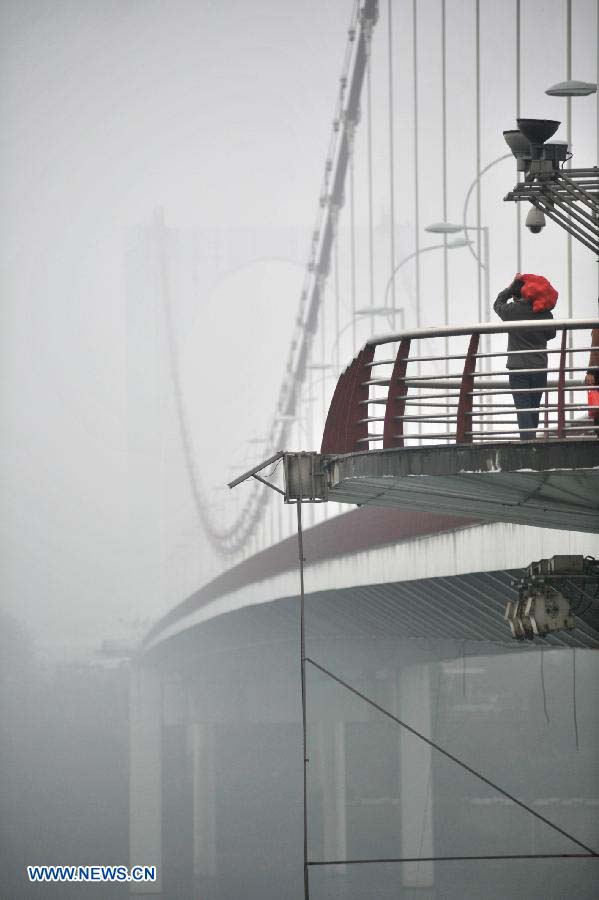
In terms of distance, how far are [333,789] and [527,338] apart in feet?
211

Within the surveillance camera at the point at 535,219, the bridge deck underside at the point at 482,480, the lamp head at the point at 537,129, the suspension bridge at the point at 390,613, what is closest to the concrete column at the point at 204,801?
the suspension bridge at the point at 390,613

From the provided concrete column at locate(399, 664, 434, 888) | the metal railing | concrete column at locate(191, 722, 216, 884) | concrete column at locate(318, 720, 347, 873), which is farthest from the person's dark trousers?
concrete column at locate(191, 722, 216, 884)

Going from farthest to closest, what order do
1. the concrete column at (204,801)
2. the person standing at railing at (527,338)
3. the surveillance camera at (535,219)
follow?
the concrete column at (204,801) < the surveillance camera at (535,219) < the person standing at railing at (527,338)

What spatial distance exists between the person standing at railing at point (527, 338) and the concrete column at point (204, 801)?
62.3 m

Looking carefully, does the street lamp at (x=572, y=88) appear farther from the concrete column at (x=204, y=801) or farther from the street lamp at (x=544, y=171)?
the concrete column at (x=204, y=801)

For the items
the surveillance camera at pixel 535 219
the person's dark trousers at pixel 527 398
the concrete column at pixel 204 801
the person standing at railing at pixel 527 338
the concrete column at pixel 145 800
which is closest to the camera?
the person standing at railing at pixel 527 338

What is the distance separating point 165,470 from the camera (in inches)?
5310

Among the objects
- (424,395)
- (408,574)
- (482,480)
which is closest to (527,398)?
(482,480)

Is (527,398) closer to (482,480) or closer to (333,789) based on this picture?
(482,480)

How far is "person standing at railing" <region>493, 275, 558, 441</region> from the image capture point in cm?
1579

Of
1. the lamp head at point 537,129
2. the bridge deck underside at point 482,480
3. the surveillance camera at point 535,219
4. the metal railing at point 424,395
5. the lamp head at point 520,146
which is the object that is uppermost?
the lamp head at point 537,129

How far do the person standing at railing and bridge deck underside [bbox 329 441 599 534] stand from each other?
511 millimetres

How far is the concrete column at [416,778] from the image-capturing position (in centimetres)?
5684

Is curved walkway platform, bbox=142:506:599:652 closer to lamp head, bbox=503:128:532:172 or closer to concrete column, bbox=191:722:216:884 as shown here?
lamp head, bbox=503:128:532:172
